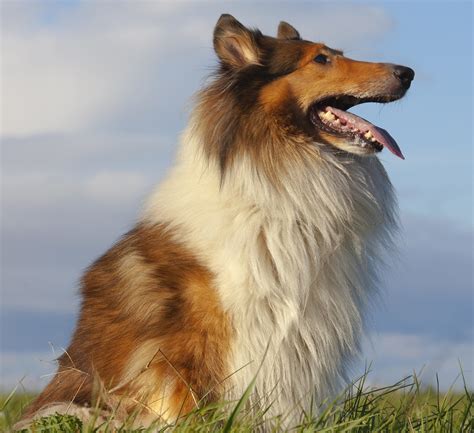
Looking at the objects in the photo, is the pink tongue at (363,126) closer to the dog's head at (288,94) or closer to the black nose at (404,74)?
the dog's head at (288,94)

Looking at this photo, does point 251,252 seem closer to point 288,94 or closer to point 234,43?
point 288,94

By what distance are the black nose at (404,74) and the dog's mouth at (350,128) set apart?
0.42 meters

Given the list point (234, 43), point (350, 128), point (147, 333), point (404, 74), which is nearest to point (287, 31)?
point (234, 43)

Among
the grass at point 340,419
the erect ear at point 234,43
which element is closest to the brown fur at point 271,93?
the erect ear at point 234,43

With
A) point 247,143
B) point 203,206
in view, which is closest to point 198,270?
point 203,206

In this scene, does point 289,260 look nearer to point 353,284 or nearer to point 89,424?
point 353,284

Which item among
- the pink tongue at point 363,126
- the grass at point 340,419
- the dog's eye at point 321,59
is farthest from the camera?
the dog's eye at point 321,59

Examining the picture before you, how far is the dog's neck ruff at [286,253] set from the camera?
5.32 meters

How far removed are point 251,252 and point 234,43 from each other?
1583 mm

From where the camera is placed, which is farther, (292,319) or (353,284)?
(353,284)

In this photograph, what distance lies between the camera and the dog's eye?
19.3ft

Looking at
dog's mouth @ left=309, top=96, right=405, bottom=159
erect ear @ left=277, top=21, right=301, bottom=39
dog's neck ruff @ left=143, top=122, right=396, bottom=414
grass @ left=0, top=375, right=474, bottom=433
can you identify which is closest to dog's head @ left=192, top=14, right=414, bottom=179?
dog's mouth @ left=309, top=96, right=405, bottom=159

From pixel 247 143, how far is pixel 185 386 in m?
1.63

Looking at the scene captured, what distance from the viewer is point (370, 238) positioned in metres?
5.93
